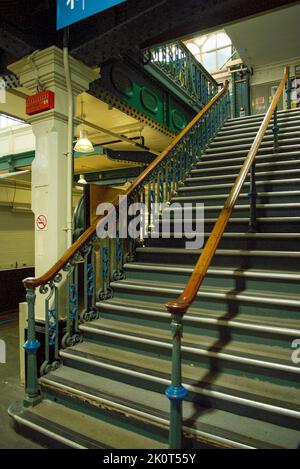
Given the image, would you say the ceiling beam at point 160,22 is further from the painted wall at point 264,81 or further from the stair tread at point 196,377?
the painted wall at point 264,81

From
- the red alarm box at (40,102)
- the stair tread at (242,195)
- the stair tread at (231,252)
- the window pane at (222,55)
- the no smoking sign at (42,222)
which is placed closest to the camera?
the stair tread at (231,252)

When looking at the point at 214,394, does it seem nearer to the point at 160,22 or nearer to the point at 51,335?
the point at 51,335

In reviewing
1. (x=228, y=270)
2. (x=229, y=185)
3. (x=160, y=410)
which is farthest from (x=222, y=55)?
(x=160, y=410)

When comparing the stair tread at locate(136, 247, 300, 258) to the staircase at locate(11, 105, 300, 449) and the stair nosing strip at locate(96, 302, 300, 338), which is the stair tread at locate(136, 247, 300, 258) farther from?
the stair nosing strip at locate(96, 302, 300, 338)

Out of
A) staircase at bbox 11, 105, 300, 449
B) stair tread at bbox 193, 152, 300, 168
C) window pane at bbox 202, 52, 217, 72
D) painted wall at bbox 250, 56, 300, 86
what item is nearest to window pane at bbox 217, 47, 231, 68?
window pane at bbox 202, 52, 217, 72

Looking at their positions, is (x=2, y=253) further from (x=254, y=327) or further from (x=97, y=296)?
(x=254, y=327)

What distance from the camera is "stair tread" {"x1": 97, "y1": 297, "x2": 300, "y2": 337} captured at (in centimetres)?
257

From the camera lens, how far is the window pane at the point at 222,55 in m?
12.5

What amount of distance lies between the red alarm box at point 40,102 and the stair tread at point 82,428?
302 cm

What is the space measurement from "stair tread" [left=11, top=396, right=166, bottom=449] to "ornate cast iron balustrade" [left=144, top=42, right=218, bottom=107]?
461cm

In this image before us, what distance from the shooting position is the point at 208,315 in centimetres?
288

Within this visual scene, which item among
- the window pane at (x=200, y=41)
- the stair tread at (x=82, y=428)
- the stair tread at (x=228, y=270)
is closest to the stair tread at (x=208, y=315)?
the stair tread at (x=228, y=270)

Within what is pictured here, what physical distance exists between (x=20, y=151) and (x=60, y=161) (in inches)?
208

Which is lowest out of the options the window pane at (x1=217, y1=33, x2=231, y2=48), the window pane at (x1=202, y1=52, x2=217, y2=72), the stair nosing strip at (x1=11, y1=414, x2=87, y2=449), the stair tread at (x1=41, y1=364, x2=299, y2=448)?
the stair nosing strip at (x1=11, y1=414, x2=87, y2=449)
